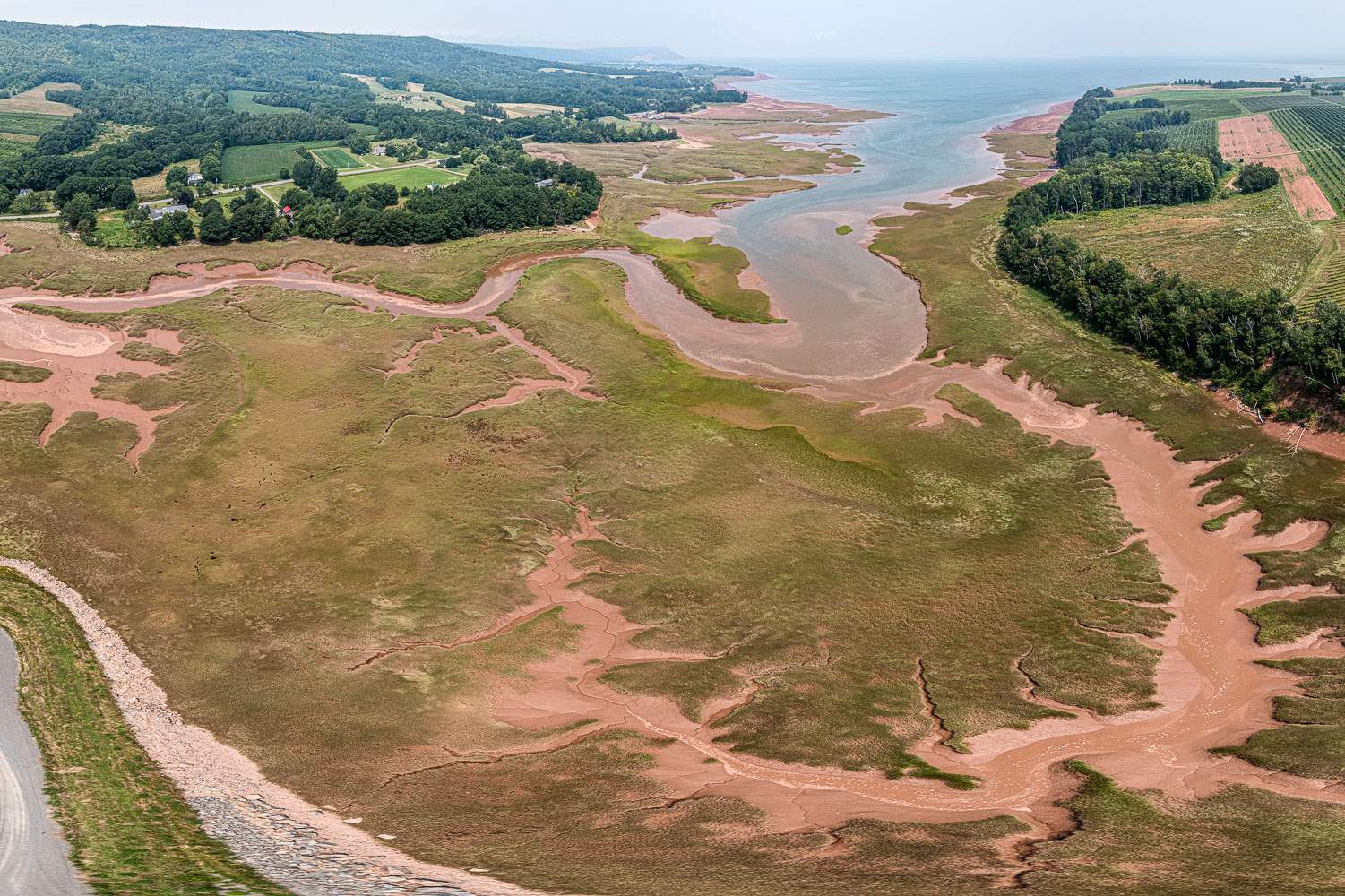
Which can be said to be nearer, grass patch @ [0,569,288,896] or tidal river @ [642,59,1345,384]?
grass patch @ [0,569,288,896]

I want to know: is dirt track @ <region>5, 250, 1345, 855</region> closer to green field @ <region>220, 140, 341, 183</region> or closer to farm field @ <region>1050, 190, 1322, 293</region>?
farm field @ <region>1050, 190, 1322, 293</region>

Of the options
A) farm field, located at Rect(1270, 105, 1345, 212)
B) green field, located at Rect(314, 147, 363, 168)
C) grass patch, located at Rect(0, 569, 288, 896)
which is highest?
farm field, located at Rect(1270, 105, 1345, 212)

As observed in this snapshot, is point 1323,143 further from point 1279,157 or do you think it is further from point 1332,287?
point 1332,287

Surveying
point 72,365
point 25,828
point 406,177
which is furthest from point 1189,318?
point 406,177

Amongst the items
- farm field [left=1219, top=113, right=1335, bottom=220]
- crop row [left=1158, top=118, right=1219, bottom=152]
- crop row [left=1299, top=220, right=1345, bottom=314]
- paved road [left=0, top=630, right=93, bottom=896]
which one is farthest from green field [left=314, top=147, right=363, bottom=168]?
crop row [left=1158, top=118, right=1219, bottom=152]

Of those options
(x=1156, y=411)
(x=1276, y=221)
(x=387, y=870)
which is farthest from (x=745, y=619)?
(x=1276, y=221)

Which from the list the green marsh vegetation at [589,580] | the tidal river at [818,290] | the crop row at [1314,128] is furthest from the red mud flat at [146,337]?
the crop row at [1314,128]

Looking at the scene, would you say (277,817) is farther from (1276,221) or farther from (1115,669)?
(1276,221)
